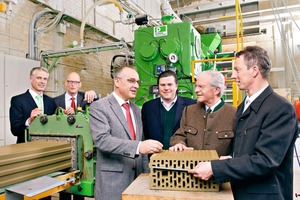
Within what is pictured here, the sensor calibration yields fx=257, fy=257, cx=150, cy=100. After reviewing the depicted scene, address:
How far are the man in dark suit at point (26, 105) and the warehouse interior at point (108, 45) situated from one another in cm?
28

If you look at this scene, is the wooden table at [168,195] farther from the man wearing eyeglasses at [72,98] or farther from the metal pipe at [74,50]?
the metal pipe at [74,50]

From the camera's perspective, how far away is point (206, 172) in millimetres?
1100

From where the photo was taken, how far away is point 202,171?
1.10 meters

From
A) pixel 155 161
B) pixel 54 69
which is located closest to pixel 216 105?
pixel 155 161

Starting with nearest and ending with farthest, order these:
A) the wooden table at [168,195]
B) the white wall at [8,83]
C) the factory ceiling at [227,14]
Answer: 1. the wooden table at [168,195]
2. the white wall at [8,83]
3. the factory ceiling at [227,14]

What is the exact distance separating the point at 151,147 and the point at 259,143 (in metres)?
0.56

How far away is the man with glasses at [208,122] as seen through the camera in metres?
1.65

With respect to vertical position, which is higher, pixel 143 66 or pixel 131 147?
pixel 143 66

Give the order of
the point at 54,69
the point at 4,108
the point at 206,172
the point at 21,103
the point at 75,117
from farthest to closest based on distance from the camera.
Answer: the point at 54,69
the point at 4,108
the point at 21,103
the point at 75,117
the point at 206,172

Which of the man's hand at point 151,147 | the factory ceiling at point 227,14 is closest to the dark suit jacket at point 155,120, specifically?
the man's hand at point 151,147

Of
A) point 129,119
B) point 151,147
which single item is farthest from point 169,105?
point 151,147

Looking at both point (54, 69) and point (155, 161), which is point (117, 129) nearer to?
point (155, 161)

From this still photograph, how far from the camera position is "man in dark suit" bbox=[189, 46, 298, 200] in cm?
115

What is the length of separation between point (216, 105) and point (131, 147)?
68 cm
